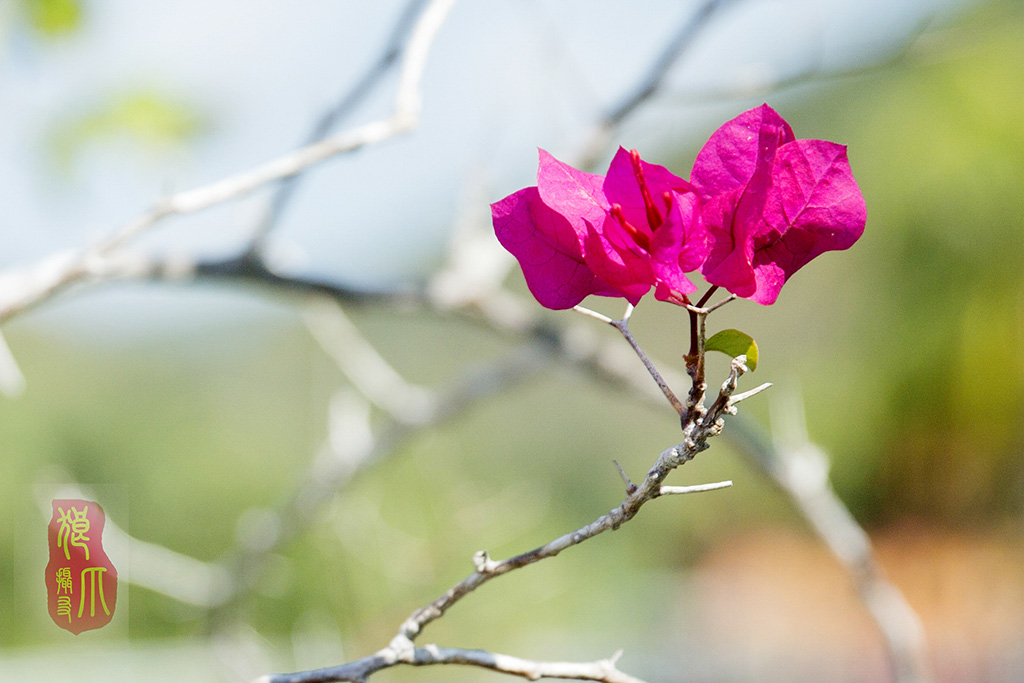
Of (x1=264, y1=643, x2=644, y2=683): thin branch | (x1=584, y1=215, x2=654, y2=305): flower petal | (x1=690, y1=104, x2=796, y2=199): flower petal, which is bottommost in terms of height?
(x1=264, y1=643, x2=644, y2=683): thin branch

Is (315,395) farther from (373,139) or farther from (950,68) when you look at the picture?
(950,68)

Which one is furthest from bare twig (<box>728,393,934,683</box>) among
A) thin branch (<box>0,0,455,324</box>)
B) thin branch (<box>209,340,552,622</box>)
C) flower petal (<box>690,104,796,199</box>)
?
flower petal (<box>690,104,796,199</box>)

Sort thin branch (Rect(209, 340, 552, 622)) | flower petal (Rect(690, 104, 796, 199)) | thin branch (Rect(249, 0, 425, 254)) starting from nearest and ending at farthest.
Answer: flower petal (Rect(690, 104, 796, 199)) → thin branch (Rect(249, 0, 425, 254)) → thin branch (Rect(209, 340, 552, 622))

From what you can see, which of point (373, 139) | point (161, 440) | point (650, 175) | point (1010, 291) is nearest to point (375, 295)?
point (373, 139)

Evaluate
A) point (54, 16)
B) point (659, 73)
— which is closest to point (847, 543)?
point (659, 73)

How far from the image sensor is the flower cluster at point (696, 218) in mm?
245

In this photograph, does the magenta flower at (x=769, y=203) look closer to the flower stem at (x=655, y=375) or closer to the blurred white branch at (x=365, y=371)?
the flower stem at (x=655, y=375)

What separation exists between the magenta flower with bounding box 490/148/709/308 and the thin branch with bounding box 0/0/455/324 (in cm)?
25

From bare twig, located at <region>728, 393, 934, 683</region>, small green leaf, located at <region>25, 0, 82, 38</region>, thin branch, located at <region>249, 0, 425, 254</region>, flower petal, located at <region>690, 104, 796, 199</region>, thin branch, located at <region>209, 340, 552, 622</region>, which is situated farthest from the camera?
thin branch, located at <region>209, 340, 552, 622</region>

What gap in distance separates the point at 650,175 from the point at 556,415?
410 centimetres

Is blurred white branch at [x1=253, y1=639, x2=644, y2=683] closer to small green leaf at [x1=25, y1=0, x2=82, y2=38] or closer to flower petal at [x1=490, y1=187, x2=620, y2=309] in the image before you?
flower petal at [x1=490, y1=187, x2=620, y2=309]

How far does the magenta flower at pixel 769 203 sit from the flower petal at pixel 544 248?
43 mm

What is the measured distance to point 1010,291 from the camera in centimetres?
449

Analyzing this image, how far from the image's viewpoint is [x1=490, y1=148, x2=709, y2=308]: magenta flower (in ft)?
0.82
